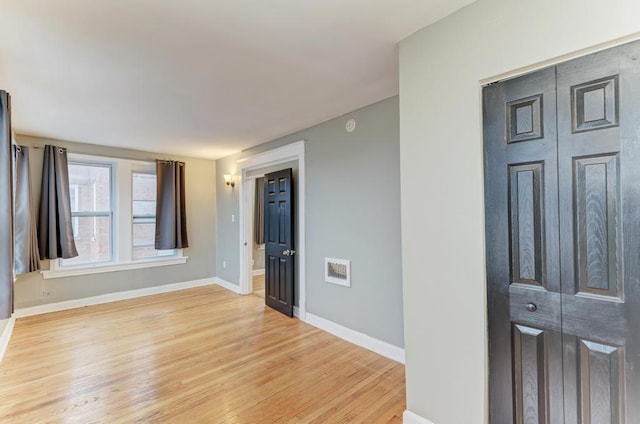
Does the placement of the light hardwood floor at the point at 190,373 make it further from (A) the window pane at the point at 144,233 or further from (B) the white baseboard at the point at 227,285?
(A) the window pane at the point at 144,233

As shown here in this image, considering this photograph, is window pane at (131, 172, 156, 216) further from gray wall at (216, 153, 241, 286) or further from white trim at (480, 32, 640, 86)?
white trim at (480, 32, 640, 86)

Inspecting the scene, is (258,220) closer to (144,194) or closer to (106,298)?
(144,194)

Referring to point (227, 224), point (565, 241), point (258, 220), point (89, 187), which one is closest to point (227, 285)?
point (227, 224)

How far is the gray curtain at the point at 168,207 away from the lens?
16.8 ft

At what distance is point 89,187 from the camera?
15.3 feet

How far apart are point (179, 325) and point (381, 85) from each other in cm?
367

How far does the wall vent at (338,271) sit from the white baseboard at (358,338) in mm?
509

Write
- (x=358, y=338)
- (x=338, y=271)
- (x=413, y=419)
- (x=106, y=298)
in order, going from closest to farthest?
(x=413, y=419), (x=358, y=338), (x=338, y=271), (x=106, y=298)

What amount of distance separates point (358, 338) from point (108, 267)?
4174 mm

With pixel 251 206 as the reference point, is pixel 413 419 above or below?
below

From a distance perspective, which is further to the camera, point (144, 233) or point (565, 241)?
point (144, 233)

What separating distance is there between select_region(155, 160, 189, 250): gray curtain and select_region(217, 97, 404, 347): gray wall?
2.71m

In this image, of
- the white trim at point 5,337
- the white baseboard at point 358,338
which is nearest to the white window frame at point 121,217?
the white trim at point 5,337

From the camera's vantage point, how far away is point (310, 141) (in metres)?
3.74
